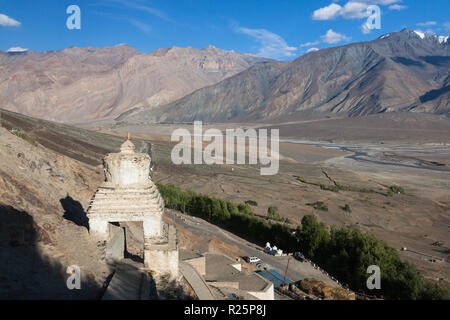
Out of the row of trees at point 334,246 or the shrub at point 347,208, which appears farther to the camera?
the shrub at point 347,208

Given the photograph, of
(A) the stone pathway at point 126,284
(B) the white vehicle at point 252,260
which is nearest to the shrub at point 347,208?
(B) the white vehicle at point 252,260

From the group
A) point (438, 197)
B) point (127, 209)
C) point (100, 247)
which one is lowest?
point (438, 197)

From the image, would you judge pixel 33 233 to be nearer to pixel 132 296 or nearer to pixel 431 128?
pixel 132 296

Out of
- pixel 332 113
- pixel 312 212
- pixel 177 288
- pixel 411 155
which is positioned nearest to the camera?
pixel 177 288

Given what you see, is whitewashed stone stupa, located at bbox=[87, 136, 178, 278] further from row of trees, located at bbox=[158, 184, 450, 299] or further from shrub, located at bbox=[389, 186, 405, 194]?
shrub, located at bbox=[389, 186, 405, 194]

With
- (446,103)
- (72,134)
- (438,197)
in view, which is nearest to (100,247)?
(438,197)

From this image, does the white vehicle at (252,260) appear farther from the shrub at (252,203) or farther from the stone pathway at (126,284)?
the shrub at (252,203)

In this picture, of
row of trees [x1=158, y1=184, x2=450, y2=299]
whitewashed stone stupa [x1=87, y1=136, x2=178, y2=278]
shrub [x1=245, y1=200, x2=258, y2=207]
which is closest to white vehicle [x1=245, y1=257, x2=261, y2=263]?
row of trees [x1=158, y1=184, x2=450, y2=299]
